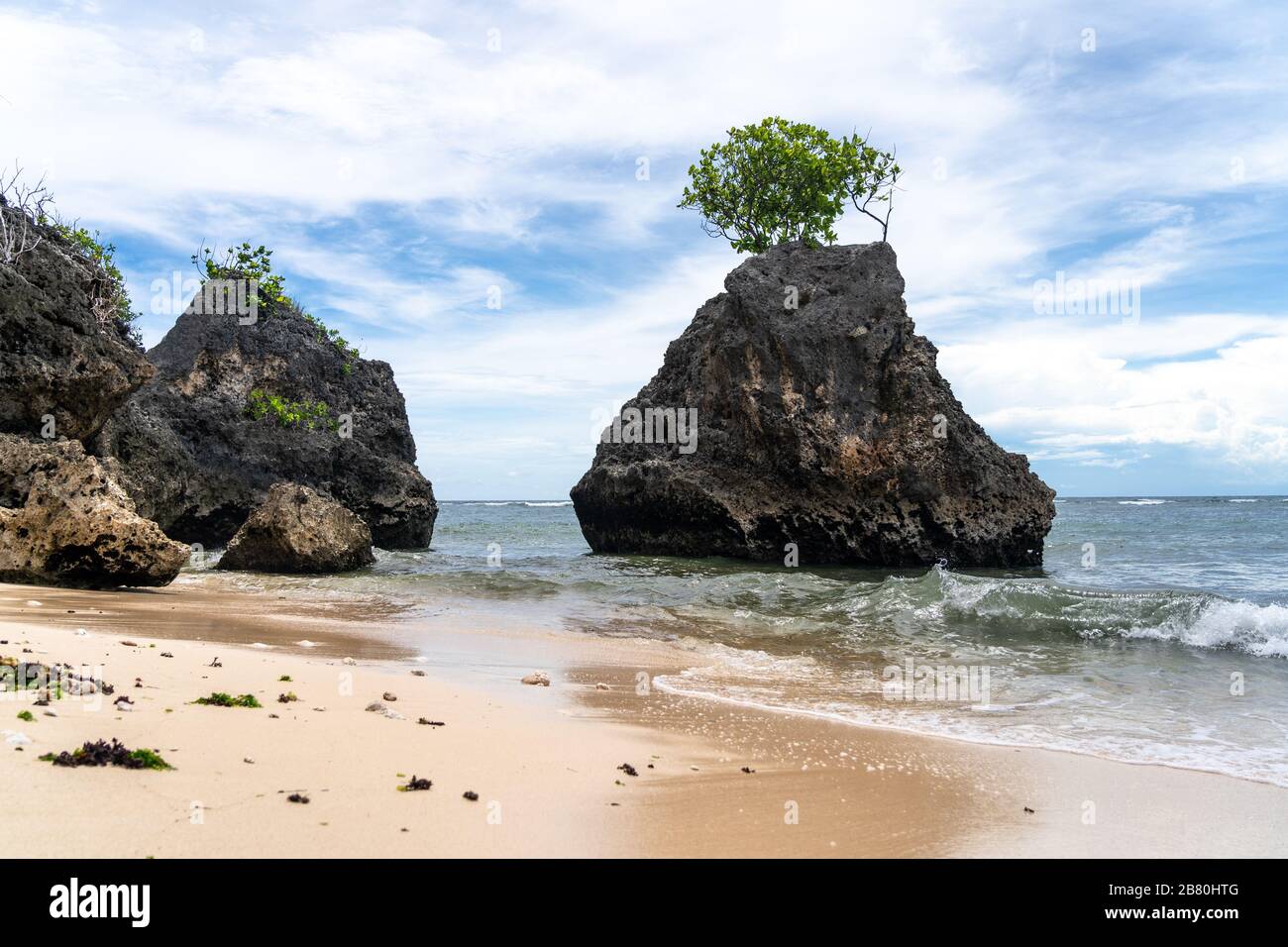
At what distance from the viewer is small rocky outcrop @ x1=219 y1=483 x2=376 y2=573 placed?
688 inches

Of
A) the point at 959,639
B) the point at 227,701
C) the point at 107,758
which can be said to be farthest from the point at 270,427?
the point at 107,758

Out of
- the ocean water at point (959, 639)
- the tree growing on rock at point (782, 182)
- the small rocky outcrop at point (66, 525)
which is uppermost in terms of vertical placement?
the tree growing on rock at point (782, 182)

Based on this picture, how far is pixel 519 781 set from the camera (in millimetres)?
4418

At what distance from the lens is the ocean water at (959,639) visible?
7.00 metres

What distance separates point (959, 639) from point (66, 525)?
12.1 metres

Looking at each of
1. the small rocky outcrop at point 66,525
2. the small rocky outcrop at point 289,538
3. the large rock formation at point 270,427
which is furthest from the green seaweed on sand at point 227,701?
the large rock formation at point 270,427

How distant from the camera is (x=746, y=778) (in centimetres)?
495

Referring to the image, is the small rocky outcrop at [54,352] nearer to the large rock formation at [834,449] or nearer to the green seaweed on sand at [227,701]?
the green seaweed on sand at [227,701]

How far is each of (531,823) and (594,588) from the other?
12876 millimetres

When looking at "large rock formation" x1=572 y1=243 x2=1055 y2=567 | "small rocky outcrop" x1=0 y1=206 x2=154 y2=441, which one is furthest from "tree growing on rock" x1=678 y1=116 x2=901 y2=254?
"small rocky outcrop" x1=0 y1=206 x2=154 y2=441

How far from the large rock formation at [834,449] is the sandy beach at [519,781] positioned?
1588 cm

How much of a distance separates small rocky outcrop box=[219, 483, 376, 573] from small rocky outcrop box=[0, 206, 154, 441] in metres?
3.49

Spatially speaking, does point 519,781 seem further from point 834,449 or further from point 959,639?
point 834,449

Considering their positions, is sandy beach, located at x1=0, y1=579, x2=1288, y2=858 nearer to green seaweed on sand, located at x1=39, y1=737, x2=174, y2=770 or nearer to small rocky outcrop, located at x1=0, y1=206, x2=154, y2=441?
green seaweed on sand, located at x1=39, y1=737, x2=174, y2=770
